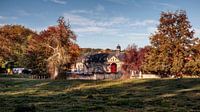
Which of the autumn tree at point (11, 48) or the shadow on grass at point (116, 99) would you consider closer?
the shadow on grass at point (116, 99)

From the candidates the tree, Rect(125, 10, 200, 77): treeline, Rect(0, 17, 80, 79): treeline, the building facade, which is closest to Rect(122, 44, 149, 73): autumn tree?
the tree

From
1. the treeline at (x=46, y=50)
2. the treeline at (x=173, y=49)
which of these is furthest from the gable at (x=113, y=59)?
the treeline at (x=173, y=49)

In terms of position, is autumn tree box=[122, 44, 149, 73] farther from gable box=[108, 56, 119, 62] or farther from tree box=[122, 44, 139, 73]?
gable box=[108, 56, 119, 62]

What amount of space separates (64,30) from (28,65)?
16405mm

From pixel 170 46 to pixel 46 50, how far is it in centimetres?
2802

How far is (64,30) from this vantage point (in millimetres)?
76938

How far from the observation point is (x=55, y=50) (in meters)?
70.0

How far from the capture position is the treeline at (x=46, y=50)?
68.4m

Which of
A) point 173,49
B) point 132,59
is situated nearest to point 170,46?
point 173,49

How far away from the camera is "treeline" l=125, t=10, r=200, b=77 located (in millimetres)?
63578

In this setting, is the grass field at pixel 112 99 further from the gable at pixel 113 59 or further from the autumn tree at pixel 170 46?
the gable at pixel 113 59

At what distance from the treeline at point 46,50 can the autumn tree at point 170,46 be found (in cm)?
1645

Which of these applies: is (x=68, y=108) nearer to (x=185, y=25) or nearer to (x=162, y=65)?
(x=162, y=65)

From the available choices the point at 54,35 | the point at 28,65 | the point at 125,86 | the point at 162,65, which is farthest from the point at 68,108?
the point at 28,65
